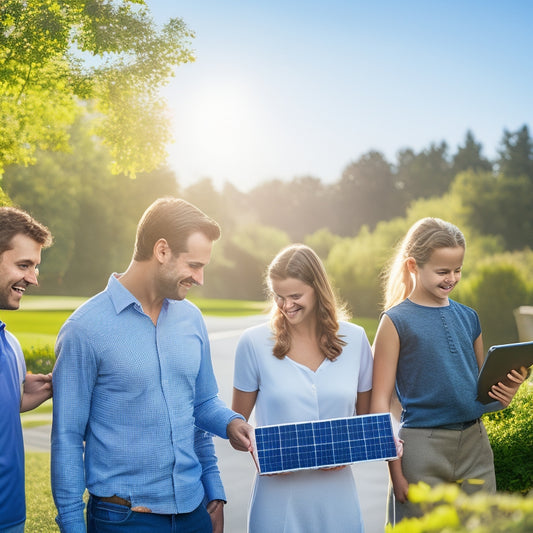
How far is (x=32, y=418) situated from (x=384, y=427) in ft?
39.2

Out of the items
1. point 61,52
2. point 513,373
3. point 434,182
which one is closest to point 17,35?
point 61,52

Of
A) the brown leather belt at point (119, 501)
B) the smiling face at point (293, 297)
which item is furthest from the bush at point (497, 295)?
the brown leather belt at point (119, 501)

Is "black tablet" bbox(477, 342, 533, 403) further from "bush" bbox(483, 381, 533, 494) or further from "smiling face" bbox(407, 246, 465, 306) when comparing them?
"bush" bbox(483, 381, 533, 494)

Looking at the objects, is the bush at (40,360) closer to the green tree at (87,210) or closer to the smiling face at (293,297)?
the smiling face at (293,297)

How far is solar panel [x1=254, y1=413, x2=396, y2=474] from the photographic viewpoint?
2.90m

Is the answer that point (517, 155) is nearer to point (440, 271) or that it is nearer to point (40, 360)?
point (40, 360)

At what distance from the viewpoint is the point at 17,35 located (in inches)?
370

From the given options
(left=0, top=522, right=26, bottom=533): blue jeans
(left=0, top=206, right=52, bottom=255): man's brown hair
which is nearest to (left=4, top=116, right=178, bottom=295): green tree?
(left=0, top=206, right=52, bottom=255): man's brown hair

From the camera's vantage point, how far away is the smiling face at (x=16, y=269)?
290cm

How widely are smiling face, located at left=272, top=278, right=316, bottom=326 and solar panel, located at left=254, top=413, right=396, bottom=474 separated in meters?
0.67

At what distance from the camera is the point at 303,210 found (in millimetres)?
61312

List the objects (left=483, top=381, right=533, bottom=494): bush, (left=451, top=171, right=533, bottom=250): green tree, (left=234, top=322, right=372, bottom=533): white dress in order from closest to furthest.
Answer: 1. (left=234, top=322, right=372, bottom=533): white dress
2. (left=483, top=381, right=533, bottom=494): bush
3. (left=451, top=171, right=533, bottom=250): green tree

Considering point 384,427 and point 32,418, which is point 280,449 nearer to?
point 384,427

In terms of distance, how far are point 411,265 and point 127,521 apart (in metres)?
2.05
